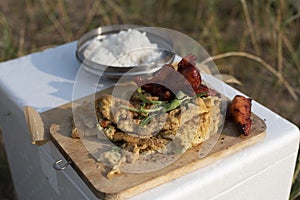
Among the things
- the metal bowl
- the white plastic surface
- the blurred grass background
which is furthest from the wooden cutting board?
the blurred grass background

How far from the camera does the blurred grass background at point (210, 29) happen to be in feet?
6.36

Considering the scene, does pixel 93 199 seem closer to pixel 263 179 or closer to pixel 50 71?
pixel 263 179

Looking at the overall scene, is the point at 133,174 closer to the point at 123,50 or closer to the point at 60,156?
the point at 60,156

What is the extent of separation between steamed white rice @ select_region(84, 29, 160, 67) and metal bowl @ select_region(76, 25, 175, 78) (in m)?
A: 0.02

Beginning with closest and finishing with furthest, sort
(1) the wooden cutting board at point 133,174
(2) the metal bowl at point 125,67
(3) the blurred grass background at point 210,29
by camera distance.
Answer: (1) the wooden cutting board at point 133,174
(2) the metal bowl at point 125,67
(3) the blurred grass background at point 210,29

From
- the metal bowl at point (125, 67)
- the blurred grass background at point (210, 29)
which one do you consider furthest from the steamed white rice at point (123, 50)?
the blurred grass background at point (210, 29)

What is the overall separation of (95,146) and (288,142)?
435 millimetres

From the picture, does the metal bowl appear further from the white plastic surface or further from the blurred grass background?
the blurred grass background

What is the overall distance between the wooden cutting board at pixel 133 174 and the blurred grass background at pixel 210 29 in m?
0.77

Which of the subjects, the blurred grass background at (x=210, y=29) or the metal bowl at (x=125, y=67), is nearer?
the metal bowl at (x=125, y=67)

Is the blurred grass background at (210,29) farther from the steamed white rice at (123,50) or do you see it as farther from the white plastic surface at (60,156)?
the steamed white rice at (123,50)

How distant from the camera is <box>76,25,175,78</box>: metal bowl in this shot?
1.21 metres

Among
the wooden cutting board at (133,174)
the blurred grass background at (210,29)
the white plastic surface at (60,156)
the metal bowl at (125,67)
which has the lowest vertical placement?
the blurred grass background at (210,29)

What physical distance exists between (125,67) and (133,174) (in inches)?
15.1
